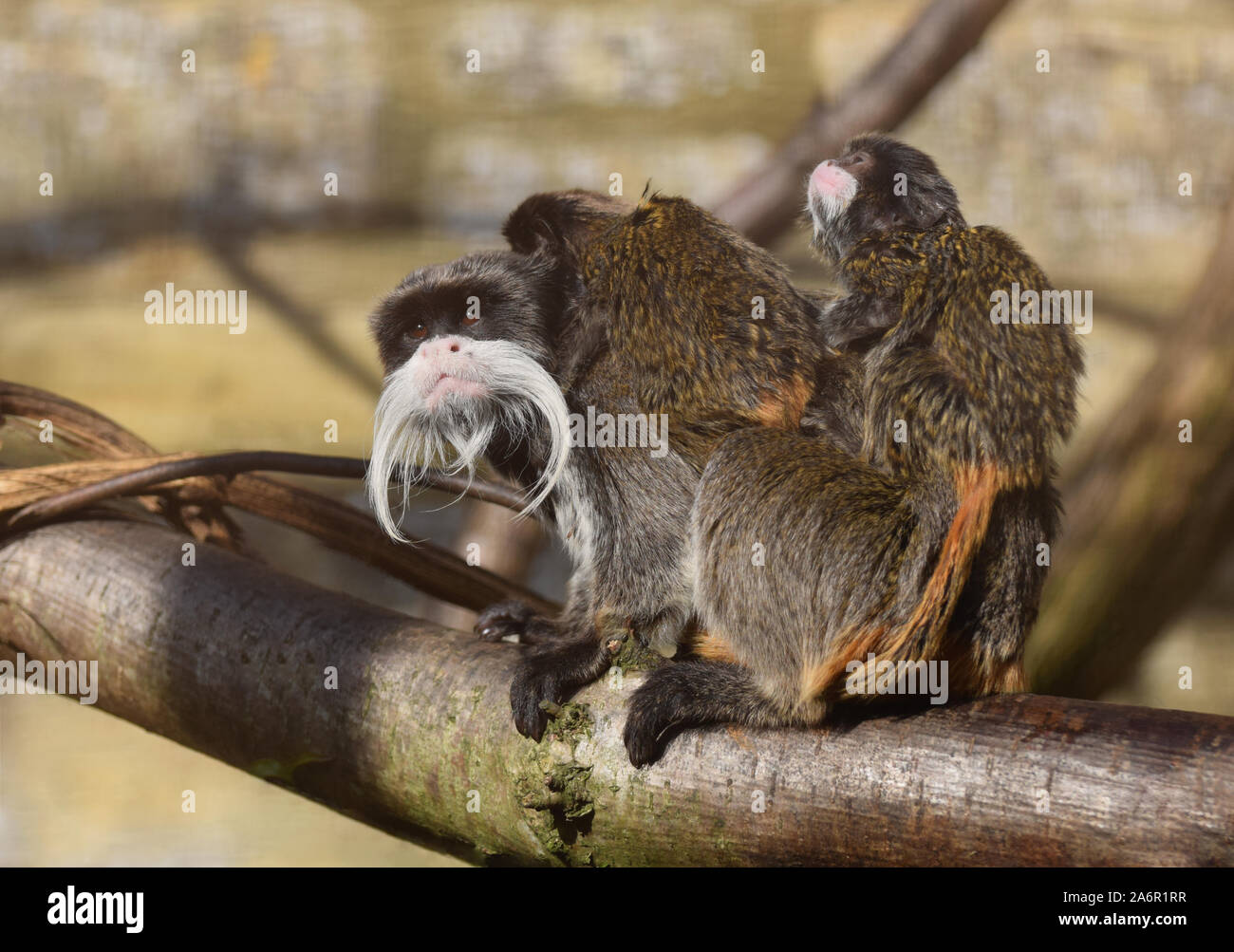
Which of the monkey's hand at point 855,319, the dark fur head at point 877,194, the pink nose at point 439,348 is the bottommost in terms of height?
the pink nose at point 439,348

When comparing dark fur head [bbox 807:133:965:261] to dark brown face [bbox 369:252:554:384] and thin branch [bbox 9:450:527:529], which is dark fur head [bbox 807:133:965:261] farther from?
thin branch [bbox 9:450:527:529]

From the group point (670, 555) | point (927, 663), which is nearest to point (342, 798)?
point (670, 555)

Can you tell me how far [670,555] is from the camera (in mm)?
1588

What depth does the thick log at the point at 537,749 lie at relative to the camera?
1192mm

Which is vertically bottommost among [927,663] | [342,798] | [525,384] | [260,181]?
[342,798]

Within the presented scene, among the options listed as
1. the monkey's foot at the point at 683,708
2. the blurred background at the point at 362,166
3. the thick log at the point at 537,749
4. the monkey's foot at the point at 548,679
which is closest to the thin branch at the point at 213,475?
the thick log at the point at 537,749

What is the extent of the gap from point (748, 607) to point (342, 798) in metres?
0.70

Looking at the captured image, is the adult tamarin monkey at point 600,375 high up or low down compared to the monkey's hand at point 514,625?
up

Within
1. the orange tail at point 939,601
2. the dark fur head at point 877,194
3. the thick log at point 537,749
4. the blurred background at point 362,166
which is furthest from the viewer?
the blurred background at point 362,166

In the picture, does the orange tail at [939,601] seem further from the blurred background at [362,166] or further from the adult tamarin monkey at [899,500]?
the blurred background at [362,166]

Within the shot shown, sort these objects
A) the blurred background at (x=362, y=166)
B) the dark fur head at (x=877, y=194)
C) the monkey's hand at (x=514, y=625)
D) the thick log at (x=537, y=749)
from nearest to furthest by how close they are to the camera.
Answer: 1. the thick log at (x=537, y=749)
2. the dark fur head at (x=877, y=194)
3. the monkey's hand at (x=514, y=625)
4. the blurred background at (x=362, y=166)

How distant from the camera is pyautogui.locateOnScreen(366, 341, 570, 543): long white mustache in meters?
1.63

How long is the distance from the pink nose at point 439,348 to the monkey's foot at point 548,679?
18.2 inches

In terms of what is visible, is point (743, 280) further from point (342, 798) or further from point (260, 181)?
point (260, 181)
